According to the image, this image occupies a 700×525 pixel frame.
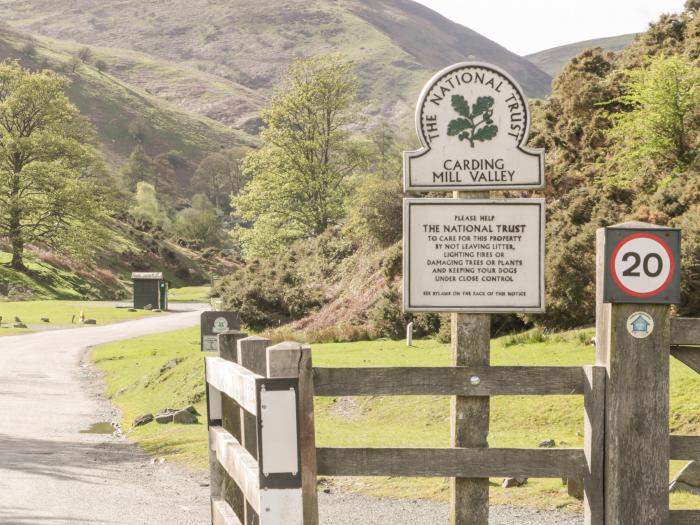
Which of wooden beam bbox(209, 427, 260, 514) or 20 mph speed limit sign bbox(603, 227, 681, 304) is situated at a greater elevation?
20 mph speed limit sign bbox(603, 227, 681, 304)

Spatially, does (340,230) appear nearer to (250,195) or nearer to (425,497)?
(250,195)

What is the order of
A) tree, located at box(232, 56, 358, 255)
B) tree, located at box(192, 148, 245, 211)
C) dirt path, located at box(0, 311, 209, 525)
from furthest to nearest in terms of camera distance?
tree, located at box(192, 148, 245, 211) → tree, located at box(232, 56, 358, 255) → dirt path, located at box(0, 311, 209, 525)

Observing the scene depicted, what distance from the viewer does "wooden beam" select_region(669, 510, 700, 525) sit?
20.2 ft

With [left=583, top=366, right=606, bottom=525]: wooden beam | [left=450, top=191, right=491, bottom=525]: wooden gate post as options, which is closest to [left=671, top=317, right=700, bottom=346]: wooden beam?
[left=583, top=366, right=606, bottom=525]: wooden beam

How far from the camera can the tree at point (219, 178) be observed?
186m

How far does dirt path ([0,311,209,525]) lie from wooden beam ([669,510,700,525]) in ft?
16.0

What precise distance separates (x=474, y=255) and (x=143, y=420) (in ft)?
42.8

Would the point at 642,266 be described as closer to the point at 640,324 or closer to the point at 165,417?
the point at 640,324

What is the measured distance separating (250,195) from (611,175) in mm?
31178

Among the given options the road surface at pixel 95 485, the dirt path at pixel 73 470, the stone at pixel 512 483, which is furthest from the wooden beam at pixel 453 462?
the stone at pixel 512 483

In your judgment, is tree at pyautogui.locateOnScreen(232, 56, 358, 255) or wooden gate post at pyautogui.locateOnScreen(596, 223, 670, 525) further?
tree at pyautogui.locateOnScreen(232, 56, 358, 255)

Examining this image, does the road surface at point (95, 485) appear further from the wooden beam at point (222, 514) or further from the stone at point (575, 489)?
the wooden beam at point (222, 514)

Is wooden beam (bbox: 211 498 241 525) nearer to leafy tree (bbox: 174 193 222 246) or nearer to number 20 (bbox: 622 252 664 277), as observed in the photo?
number 20 (bbox: 622 252 664 277)

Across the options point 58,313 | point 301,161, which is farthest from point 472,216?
point 301,161
